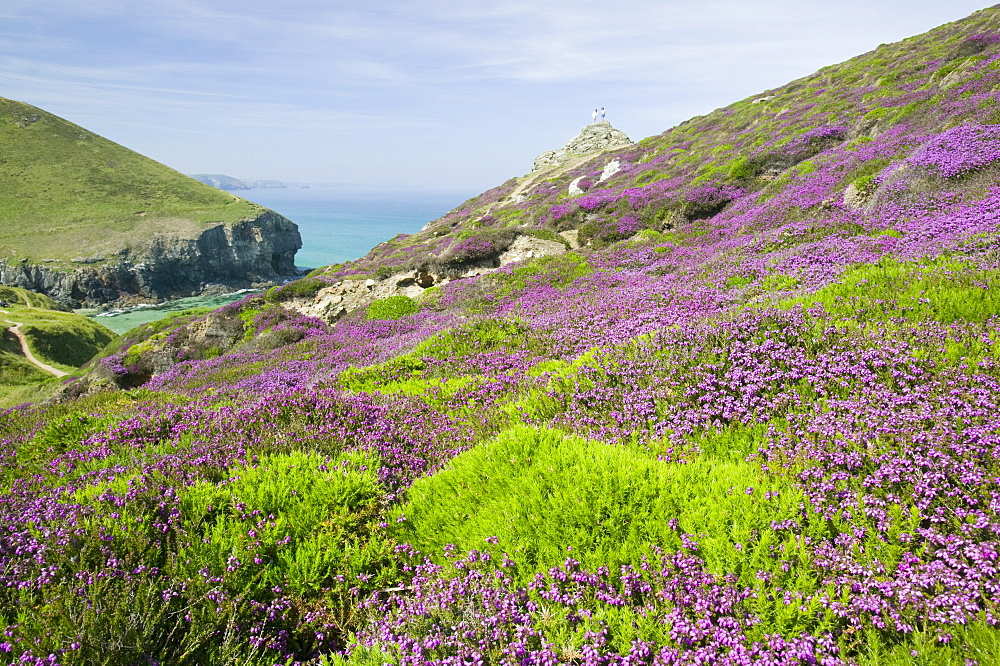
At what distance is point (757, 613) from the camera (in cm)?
301

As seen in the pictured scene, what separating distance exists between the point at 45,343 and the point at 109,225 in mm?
94552

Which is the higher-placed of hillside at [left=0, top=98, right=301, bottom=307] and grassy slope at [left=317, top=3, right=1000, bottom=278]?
hillside at [left=0, top=98, right=301, bottom=307]

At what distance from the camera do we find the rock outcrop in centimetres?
9544

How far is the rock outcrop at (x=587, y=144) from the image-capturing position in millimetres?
95438

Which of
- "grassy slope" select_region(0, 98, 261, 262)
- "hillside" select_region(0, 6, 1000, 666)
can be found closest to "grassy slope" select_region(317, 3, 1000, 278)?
"hillside" select_region(0, 6, 1000, 666)

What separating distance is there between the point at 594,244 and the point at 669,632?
2567 centimetres

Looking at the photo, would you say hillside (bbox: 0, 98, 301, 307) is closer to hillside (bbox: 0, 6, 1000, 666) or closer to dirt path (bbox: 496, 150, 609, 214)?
dirt path (bbox: 496, 150, 609, 214)

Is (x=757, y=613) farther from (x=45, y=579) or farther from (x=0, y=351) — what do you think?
(x=0, y=351)

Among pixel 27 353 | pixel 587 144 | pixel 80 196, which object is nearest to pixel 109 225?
pixel 80 196

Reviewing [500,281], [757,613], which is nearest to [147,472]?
[757,613]

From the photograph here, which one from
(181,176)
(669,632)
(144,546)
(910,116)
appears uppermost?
(181,176)

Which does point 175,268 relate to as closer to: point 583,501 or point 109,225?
point 109,225

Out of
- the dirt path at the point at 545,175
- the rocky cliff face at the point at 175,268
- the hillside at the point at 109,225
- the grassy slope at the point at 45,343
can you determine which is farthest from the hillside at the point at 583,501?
the hillside at the point at 109,225

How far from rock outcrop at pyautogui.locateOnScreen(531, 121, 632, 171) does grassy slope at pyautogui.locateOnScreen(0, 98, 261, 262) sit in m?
113
